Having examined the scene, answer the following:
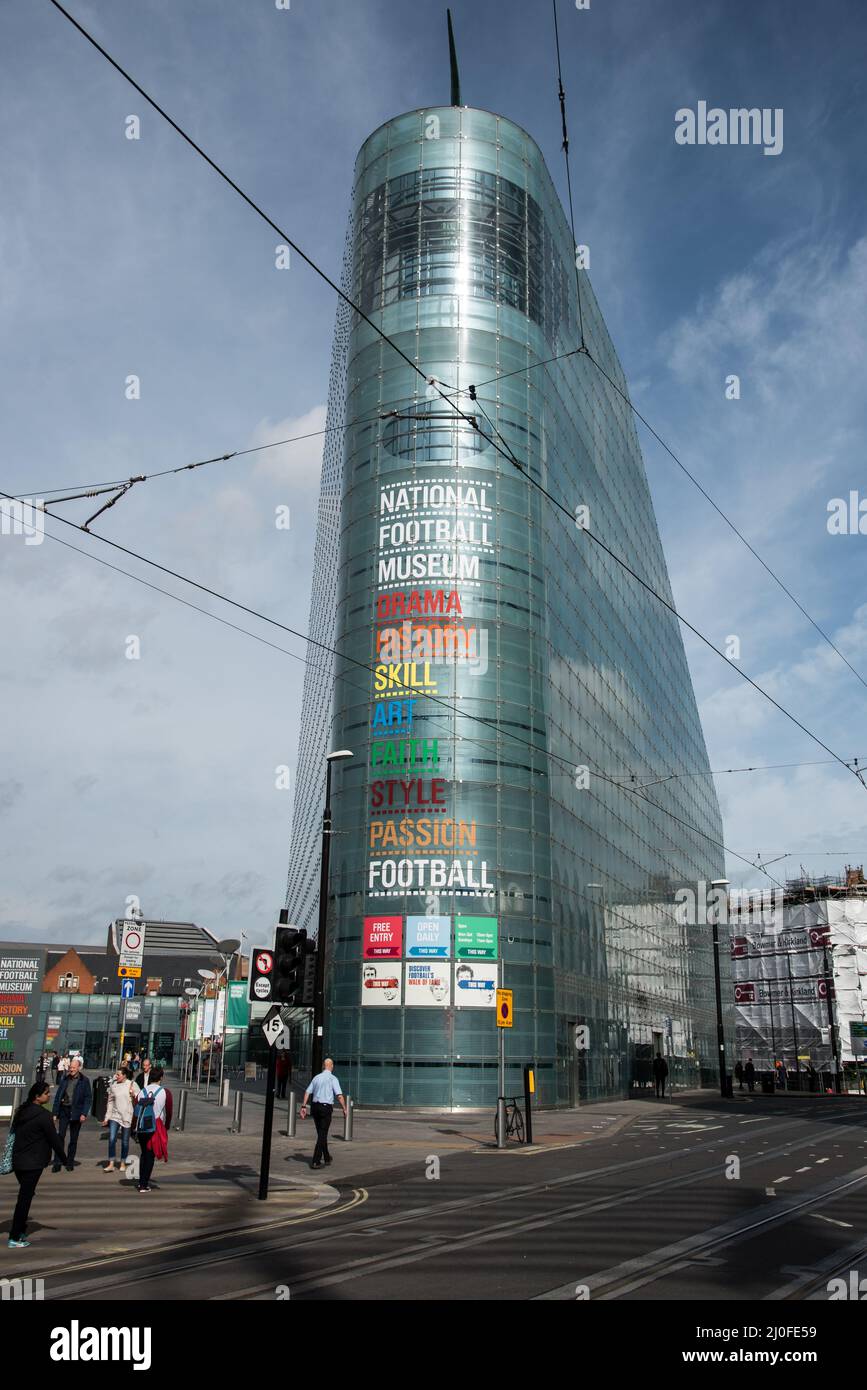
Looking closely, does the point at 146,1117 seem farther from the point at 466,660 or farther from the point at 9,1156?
the point at 466,660

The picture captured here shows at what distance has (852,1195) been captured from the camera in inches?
590

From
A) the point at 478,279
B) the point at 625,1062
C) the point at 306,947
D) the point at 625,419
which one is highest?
the point at 625,419

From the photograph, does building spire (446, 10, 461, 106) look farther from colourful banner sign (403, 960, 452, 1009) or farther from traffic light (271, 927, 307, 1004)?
traffic light (271, 927, 307, 1004)

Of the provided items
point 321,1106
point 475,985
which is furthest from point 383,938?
point 321,1106

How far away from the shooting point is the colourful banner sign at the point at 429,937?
36000 millimetres

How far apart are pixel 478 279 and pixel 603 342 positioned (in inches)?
970

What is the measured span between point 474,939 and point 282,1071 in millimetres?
7511

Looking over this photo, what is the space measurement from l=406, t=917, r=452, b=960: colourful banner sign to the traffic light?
21110 mm

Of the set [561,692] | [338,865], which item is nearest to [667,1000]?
[561,692]

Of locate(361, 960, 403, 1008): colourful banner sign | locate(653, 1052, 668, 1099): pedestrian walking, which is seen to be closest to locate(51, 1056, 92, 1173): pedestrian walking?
locate(361, 960, 403, 1008): colourful banner sign

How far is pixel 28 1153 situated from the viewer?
11.1m

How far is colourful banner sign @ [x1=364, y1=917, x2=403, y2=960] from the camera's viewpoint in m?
36.3

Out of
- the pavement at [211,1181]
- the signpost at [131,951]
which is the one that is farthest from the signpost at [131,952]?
the pavement at [211,1181]
